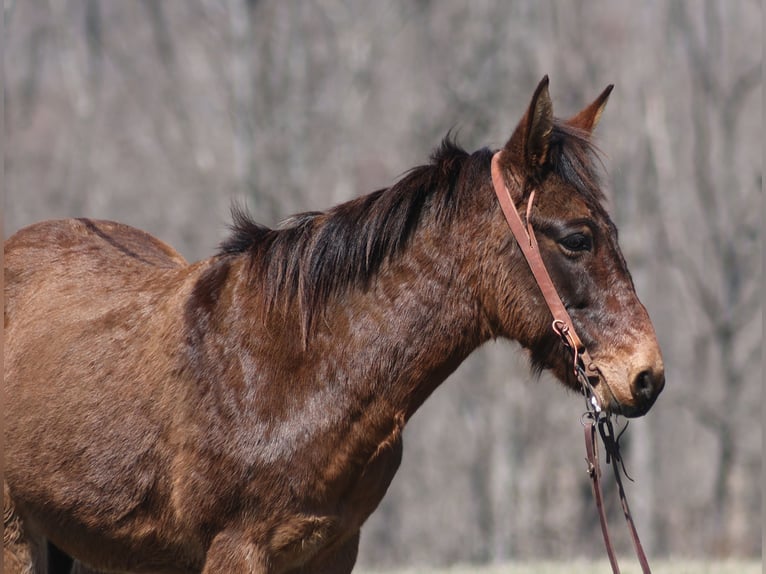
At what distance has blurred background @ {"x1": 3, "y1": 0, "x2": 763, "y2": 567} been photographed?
1809 centimetres

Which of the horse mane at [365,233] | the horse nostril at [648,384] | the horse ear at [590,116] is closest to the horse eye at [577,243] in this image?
the horse mane at [365,233]

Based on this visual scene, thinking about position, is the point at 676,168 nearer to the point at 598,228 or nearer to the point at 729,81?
the point at 729,81

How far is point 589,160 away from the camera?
392cm

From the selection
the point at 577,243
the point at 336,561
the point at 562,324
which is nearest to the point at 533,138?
the point at 577,243

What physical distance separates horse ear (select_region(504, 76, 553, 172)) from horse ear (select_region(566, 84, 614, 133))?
0.34 metres

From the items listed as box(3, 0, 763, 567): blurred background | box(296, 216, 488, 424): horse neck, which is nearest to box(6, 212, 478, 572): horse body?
box(296, 216, 488, 424): horse neck

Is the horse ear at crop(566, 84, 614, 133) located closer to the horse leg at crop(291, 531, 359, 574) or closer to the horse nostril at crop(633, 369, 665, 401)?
the horse nostril at crop(633, 369, 665, 401)

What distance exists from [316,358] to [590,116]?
4.77ft

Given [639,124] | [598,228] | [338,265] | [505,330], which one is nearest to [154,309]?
[338,265]

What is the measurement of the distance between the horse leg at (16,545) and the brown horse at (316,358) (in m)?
0.33

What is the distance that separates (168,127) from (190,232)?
224 cm

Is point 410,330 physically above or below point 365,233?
below

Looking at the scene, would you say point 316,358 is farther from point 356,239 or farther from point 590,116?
point 590,116

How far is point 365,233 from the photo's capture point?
402 cm
